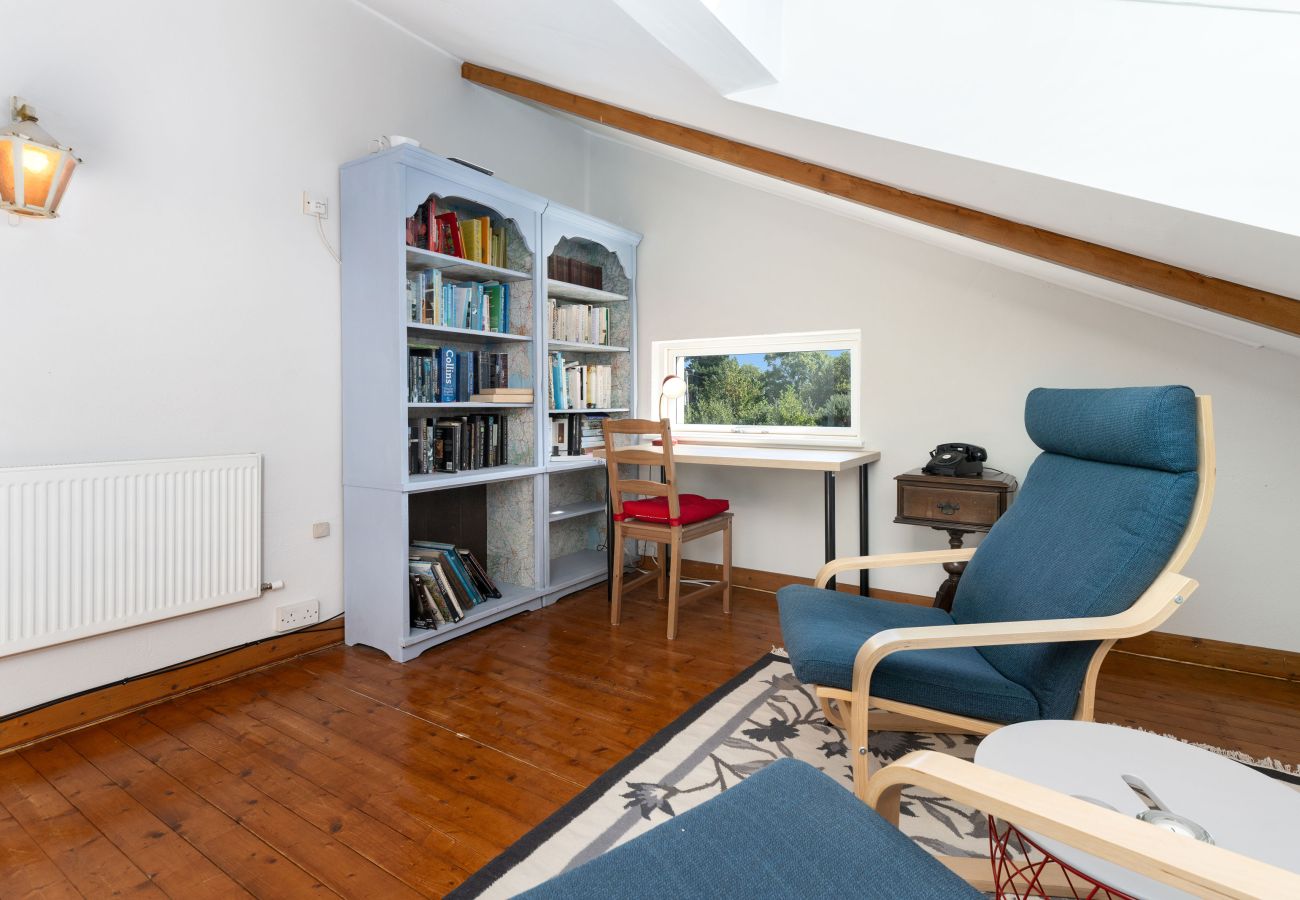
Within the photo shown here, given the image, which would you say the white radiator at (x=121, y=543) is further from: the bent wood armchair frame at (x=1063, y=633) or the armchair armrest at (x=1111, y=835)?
the armchair armrest at (x=1111, y=835)

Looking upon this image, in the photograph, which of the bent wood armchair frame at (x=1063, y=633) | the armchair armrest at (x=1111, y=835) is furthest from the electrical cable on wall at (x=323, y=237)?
the armchair armrest at (x=1111, y=835)

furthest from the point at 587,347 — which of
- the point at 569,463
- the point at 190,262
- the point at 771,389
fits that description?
the point at 190,262

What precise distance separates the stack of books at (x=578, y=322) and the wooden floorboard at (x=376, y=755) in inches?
62.9

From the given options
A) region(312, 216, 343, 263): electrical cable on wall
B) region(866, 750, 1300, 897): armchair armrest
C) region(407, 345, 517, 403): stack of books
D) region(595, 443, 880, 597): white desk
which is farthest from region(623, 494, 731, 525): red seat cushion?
region(866, 750, 1300, 897): armchair armrest

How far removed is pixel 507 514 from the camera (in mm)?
3279

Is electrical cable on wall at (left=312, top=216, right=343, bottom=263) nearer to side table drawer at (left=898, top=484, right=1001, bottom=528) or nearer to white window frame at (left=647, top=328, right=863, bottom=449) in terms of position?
white window frame at (left=647, top=328, right=863, bottom=449)

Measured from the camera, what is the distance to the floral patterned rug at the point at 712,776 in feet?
4.79

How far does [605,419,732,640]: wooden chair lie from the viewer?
281 centimetres

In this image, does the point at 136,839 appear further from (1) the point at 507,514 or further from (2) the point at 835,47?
(2) the point at 835,47

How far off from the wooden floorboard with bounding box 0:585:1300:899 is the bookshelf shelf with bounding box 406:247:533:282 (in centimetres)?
164

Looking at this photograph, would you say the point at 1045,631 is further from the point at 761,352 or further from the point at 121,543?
the point at 121,543

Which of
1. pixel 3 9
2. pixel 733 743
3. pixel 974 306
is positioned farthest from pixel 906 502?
pixel 3 9

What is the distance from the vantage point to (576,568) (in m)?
3.57

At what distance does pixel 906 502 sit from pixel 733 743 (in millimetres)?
1316
